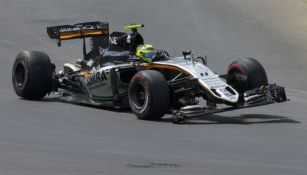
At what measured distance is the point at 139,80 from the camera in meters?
14.0

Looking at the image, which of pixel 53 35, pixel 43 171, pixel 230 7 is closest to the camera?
pixel 43 171

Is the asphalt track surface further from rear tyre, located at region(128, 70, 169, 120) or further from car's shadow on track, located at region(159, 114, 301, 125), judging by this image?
rear tyre, located at region(128, 70, 169, 120)

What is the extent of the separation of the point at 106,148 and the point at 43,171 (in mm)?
1936

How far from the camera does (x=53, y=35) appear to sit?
16.9 meters

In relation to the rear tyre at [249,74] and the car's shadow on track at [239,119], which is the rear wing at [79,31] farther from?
the car's shadow on track at [239,119]

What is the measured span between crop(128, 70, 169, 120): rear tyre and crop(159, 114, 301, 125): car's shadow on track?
0.38 metres

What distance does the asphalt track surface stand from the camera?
9984mm

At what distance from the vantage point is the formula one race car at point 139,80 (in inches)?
542

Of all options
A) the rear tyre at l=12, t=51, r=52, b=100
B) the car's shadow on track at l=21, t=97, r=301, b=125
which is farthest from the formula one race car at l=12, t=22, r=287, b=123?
the car's shadow on track at l=21, t=97, r=301, b=125

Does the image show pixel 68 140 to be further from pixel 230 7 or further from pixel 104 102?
pixel 230 7

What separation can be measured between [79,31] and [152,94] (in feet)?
12.9

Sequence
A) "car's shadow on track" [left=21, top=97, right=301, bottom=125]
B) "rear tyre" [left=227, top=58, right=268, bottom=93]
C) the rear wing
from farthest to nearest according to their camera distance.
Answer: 1. the rear wing
2. "rear tyre" [left=227, top=58, right=268, bottom=93]
3. "car's shadow on track" [left=21, top=97, right=301, bottom=125]

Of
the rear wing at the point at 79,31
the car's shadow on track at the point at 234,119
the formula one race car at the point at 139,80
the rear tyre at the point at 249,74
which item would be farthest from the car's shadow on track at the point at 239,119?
the rear wing at the point at 79,31

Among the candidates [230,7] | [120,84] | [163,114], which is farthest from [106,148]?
[230,7]
